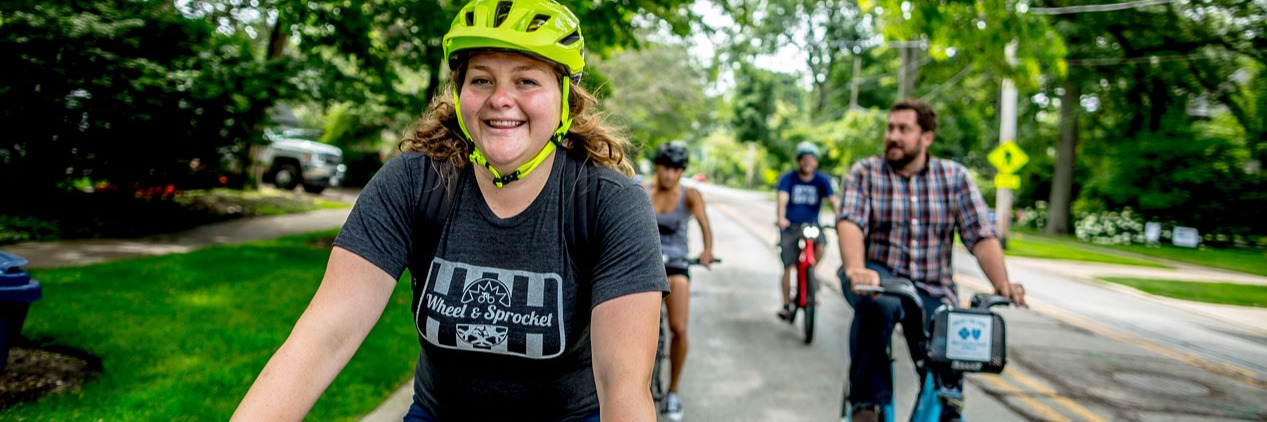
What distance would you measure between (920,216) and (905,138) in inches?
16.3

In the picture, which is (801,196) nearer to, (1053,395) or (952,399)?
(1053,395)

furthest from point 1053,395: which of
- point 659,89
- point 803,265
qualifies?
point 659,89

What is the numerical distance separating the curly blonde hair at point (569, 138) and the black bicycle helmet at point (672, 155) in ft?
11.4

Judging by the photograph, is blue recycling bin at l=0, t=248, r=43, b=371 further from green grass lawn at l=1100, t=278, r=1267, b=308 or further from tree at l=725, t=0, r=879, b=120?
tree at l=725, t=0, r=879, b=120

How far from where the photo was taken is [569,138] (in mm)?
1854

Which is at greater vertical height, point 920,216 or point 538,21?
point 538,21

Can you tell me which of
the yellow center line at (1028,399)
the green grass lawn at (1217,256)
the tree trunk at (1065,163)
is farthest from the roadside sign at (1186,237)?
the yellow center line at (1028,399)

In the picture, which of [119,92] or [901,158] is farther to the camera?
[119,92]

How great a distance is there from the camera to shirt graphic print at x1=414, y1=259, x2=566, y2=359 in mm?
1641

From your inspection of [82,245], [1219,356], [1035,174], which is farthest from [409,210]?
[1035,174]

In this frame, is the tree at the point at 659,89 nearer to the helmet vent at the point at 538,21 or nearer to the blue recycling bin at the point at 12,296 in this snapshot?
the blue recycling bin at the point at 12,296

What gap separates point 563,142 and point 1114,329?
9.31 m

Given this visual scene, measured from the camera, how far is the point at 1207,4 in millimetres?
23609

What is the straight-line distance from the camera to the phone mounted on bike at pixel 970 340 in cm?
337
